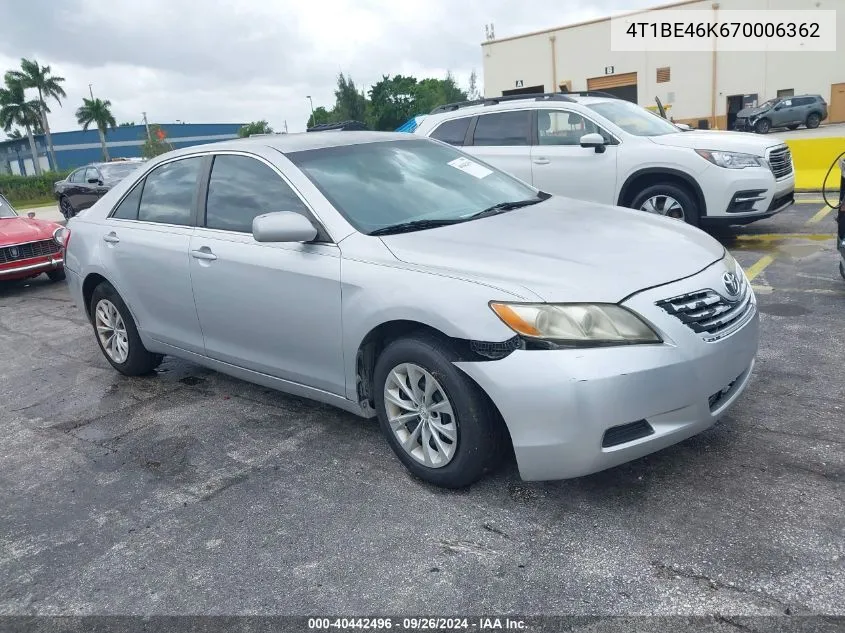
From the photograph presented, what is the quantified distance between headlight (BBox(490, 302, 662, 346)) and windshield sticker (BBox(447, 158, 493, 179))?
181cm

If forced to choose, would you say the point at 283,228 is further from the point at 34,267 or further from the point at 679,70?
the point at 679,70

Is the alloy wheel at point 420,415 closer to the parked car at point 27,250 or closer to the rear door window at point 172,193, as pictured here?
the rear door window at point 172,193

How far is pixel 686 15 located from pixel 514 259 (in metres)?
43.3

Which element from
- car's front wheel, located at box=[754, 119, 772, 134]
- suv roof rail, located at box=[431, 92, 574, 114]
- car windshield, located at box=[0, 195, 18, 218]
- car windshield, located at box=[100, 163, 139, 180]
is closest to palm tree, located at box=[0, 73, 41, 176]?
car windshield, located at box=[100, 163, 139, 180]

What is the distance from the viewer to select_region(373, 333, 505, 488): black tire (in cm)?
313

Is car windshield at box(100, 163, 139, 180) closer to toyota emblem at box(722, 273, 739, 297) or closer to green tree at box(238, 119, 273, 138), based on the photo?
toyota emblem at box(722, 273, 739, 297)

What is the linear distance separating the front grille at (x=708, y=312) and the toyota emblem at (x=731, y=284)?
0.11 ft

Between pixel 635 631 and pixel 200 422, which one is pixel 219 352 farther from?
pixel 635 631

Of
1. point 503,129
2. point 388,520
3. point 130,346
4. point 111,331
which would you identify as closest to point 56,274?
point 111,331

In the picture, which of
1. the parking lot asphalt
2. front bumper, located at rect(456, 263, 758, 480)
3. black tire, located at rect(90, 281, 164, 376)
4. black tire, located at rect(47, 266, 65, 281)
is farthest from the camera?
black tire, located at rect(47, 266, 65, 281)

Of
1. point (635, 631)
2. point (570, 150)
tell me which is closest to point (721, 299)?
point (635, 631)

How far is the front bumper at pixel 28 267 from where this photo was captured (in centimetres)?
991

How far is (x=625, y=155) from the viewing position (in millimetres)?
8281

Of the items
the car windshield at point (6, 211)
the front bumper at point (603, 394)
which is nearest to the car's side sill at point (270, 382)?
the front bumper at point (603, 394)
